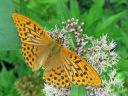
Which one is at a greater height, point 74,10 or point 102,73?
point 74,10

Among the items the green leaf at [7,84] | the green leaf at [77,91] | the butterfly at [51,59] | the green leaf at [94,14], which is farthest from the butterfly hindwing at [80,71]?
the green leaf at [7,84]

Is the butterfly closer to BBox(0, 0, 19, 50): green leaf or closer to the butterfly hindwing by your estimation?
the butterfly hindwing

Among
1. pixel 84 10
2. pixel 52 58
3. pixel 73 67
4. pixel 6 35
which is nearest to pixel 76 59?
pixel 73 67

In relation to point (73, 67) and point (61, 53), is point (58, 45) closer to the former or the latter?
point (61, 53)

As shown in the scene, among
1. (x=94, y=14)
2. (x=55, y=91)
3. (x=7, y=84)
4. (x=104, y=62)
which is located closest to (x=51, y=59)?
(x=55, y=91)

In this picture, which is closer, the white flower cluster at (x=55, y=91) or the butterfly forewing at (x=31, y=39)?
the butterfly forewing at (x=31, y=39)

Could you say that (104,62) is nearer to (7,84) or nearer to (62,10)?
(62,10)

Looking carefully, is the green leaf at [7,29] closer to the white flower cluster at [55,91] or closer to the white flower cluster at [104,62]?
the white flower cluster at [55,91]

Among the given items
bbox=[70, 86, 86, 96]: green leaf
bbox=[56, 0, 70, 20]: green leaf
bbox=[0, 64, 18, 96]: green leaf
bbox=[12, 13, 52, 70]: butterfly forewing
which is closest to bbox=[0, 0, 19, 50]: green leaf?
bbox=[12, 13, 52, 70]: butterfly forewing
